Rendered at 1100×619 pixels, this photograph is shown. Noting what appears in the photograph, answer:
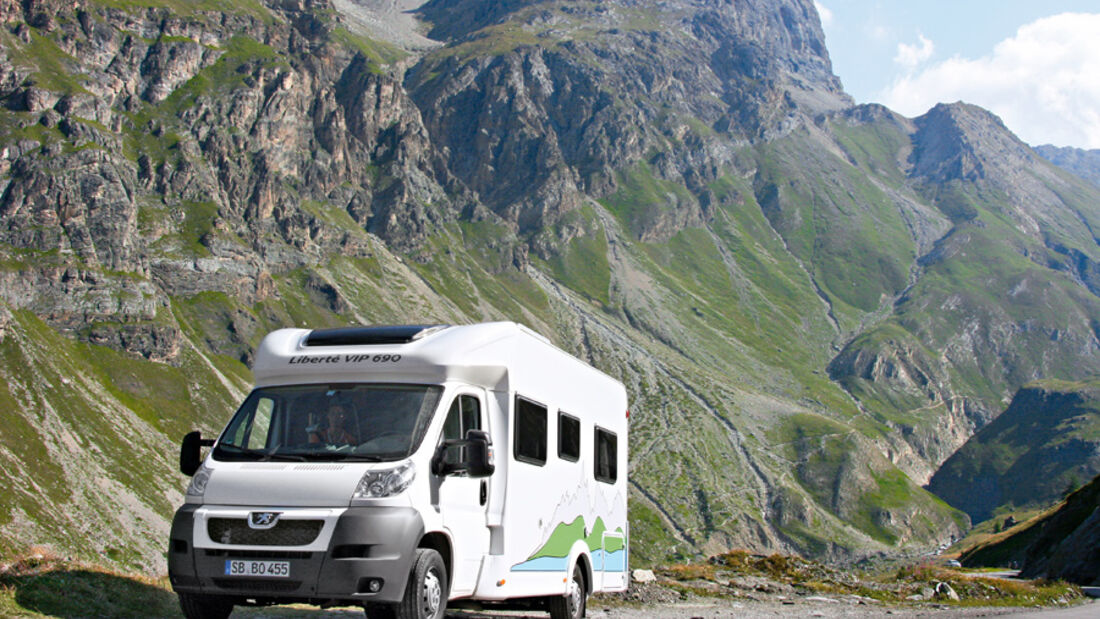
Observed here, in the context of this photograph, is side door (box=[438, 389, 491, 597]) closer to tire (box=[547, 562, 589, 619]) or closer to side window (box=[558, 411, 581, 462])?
side window (box=[558, 411, 581, 462])

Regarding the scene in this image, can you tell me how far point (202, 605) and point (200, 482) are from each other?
66.9 inches

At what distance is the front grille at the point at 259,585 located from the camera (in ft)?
36.2

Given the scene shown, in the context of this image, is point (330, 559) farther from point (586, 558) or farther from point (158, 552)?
point (158, 552)

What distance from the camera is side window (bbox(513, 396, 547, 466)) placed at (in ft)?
46.8

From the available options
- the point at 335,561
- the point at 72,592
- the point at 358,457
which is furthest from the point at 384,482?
the point at 72,592

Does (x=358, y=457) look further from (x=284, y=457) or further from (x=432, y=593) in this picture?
(x=432, y=593)

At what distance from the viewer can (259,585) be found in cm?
1110

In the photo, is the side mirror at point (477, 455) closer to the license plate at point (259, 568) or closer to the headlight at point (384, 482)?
the headlight at point (384, 482)

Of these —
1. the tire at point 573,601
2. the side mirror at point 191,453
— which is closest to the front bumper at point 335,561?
the side mirror at point 191,453

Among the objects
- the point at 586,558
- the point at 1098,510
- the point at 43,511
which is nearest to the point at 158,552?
the point at 43,511

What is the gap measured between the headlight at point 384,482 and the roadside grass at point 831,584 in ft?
52.4

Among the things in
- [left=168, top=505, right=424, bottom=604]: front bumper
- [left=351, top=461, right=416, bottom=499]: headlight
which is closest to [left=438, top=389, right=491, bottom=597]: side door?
[left=351, top=461, right=416, bottom=499]: headlight

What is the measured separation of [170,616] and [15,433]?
7489 inches

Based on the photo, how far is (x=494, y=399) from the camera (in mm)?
13805
